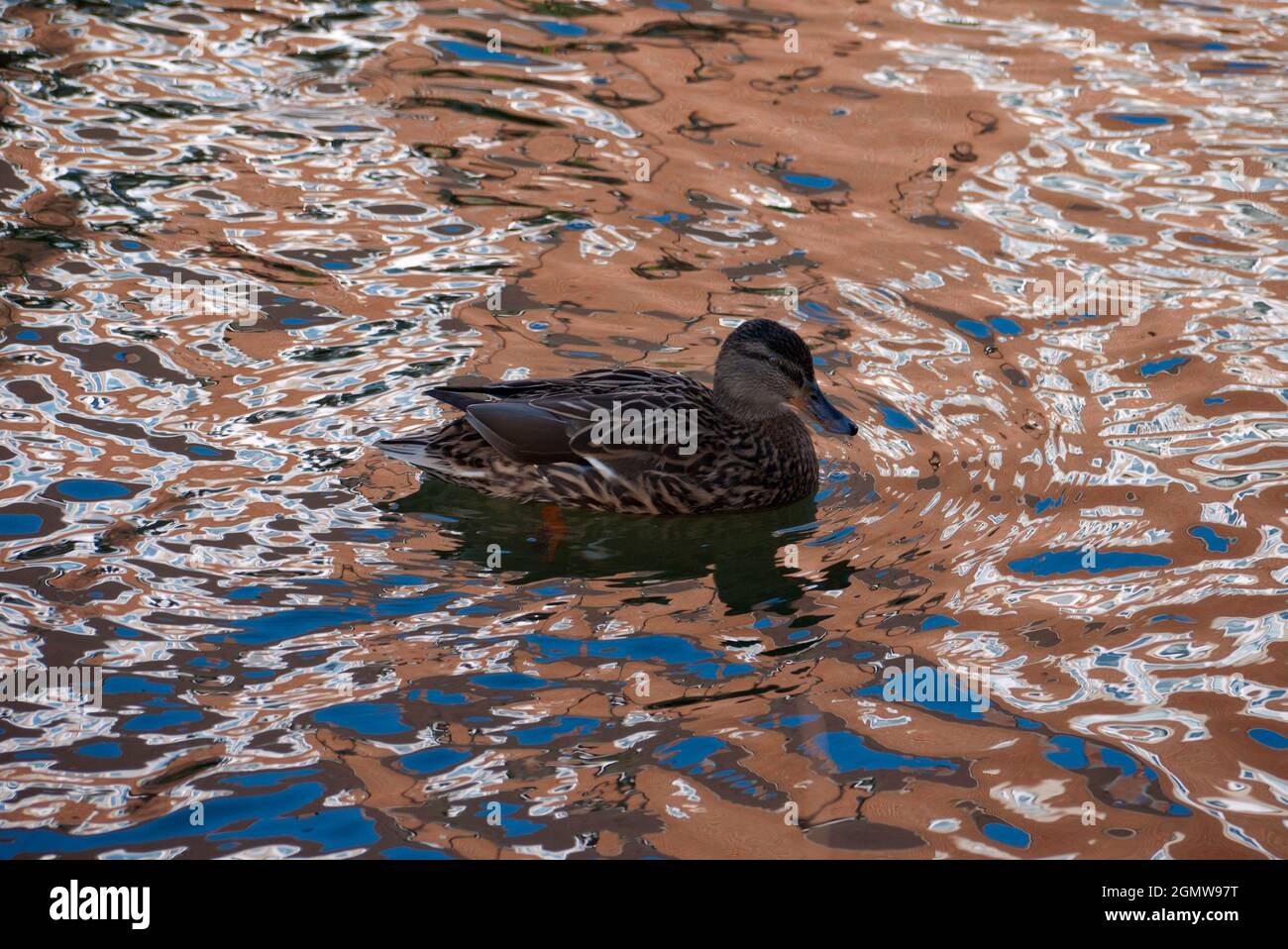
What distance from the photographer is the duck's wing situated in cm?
836

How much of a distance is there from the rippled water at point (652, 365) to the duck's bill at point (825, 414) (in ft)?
1.51

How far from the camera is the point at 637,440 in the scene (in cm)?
848

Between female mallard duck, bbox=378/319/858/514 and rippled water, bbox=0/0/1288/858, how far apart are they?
7.6 inches

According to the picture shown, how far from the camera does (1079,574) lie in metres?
7.89

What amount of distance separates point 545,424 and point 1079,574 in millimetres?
2961

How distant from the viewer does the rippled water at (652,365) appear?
631 centimetres

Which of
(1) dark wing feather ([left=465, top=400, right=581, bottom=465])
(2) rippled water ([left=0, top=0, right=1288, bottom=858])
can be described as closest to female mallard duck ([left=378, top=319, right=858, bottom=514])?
(1) dark wing feather ([left=465, top=400, right=581, bottom=465])

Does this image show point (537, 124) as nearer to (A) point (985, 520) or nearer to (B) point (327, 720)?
(A) point (985, 520)

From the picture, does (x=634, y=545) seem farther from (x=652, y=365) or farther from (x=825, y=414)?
(x=652, y=365)

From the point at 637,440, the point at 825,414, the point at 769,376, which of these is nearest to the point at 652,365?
the point at 769,376

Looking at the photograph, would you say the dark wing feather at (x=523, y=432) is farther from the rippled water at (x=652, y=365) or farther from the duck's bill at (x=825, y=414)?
the duck's bill at (x=825, y=414)
